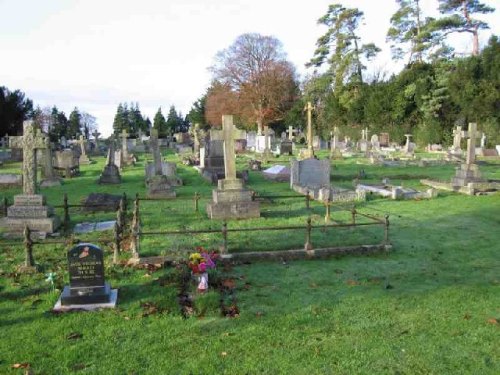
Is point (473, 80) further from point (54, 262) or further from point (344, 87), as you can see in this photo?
point (54, 262)

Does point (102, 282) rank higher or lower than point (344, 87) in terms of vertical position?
lower

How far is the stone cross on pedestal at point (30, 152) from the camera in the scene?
11.0 m

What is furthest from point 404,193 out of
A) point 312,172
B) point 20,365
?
point 20,365

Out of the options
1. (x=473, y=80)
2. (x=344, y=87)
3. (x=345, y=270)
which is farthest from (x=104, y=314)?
(x=344, y=87)

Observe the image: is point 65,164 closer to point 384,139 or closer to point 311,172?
point 311,172

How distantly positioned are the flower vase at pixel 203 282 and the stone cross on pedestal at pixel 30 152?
6.21 meters

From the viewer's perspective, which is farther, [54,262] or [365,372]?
[54,262]

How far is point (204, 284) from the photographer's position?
673 cm

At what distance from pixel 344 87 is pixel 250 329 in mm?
54522

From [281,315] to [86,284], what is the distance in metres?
2.77

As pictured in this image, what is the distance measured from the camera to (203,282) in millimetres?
6750

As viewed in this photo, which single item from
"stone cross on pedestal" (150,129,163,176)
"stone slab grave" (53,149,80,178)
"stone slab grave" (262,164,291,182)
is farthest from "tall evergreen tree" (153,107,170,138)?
"stone cross on pedestal" (150,129,163,176)

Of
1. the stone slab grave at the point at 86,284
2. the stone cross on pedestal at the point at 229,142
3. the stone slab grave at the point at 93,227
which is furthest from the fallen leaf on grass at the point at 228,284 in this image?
the stone cross on pedestal at the point at 229,142

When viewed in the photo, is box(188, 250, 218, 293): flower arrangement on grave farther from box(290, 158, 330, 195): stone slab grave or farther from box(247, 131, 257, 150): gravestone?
box(247, 131, 257, 150): gravestone
